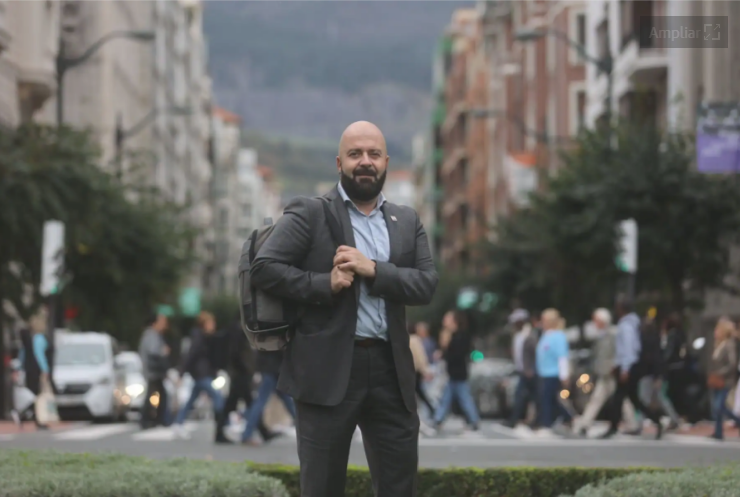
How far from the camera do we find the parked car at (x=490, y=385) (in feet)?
112

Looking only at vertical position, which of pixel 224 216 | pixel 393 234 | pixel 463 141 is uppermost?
pixel 463 141

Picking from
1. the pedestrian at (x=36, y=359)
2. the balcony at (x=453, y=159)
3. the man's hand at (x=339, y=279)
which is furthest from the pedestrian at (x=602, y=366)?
the balcony at (x=453, y=159)

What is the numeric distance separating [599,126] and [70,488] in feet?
104

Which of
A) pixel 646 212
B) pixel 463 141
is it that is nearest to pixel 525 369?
pixel 646 212

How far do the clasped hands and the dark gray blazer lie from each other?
0.04 m

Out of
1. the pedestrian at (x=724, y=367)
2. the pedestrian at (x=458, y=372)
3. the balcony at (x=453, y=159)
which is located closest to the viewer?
the pedestrian at (x=724, y=367)

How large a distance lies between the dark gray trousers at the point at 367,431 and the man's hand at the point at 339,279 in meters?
0.27

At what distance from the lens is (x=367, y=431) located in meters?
6.90

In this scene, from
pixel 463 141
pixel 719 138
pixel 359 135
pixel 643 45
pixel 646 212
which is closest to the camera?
pixel 359 135

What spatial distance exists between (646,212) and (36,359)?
1542cm

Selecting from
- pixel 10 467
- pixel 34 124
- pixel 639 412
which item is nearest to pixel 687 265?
pixel 639 412

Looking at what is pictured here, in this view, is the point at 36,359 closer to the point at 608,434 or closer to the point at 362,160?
the point at 608,434

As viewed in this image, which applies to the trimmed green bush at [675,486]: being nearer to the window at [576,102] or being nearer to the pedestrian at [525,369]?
the pedestrian at [525,369]

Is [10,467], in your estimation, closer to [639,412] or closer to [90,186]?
[639,412]
